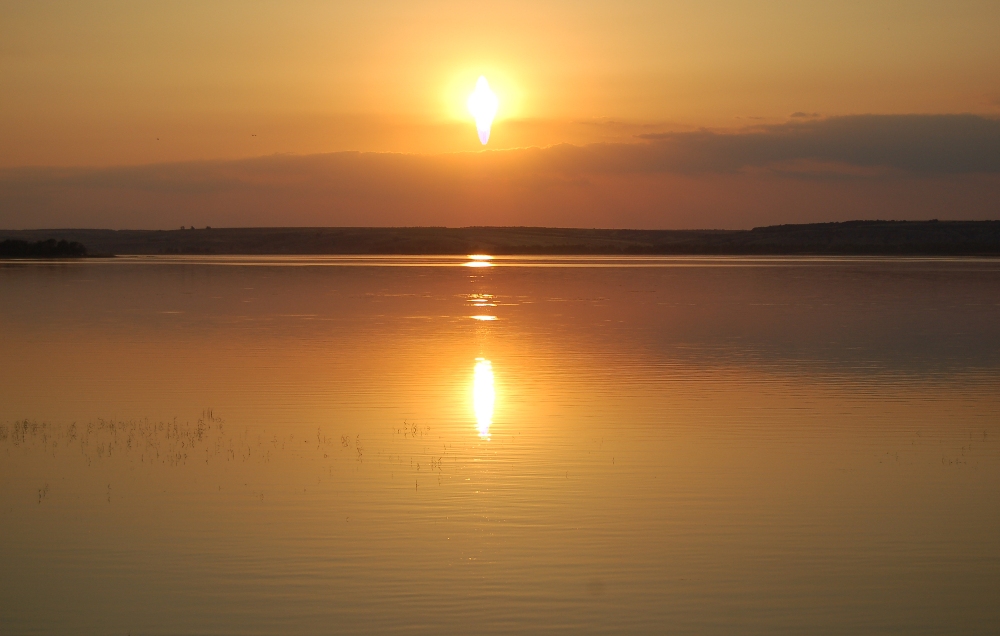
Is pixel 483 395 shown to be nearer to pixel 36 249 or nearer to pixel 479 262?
pixel 479 262

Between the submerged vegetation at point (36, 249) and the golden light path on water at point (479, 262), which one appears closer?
the golden light path on water at point (479, 262)

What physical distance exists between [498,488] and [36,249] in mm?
107663

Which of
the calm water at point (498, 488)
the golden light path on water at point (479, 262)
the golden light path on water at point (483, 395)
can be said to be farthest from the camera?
the golden light path on water at point (479, 262)

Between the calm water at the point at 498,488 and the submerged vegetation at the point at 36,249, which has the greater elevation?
the submerged vegetation at the point at 36,249

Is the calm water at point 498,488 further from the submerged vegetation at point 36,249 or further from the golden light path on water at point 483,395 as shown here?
the submerged vegetation at point 36,249

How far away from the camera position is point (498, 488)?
11289 mm

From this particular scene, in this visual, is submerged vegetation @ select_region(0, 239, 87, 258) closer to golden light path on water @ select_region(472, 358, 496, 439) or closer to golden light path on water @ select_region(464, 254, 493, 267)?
golden light path on water @ select_region(464, 254, 493, 267)

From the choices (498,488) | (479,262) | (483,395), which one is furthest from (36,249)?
(498,488)

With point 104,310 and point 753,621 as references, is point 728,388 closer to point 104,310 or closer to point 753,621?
point 753,621

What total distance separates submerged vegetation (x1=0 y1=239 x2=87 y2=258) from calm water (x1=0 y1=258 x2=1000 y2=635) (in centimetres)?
8992

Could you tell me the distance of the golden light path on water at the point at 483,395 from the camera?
14.9 meters

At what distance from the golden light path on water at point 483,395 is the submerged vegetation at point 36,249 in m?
95.4

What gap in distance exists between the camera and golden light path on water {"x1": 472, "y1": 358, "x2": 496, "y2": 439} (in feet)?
49.0

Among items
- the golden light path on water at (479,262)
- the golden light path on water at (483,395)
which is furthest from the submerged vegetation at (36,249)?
the golden light path on water at (483,395)
